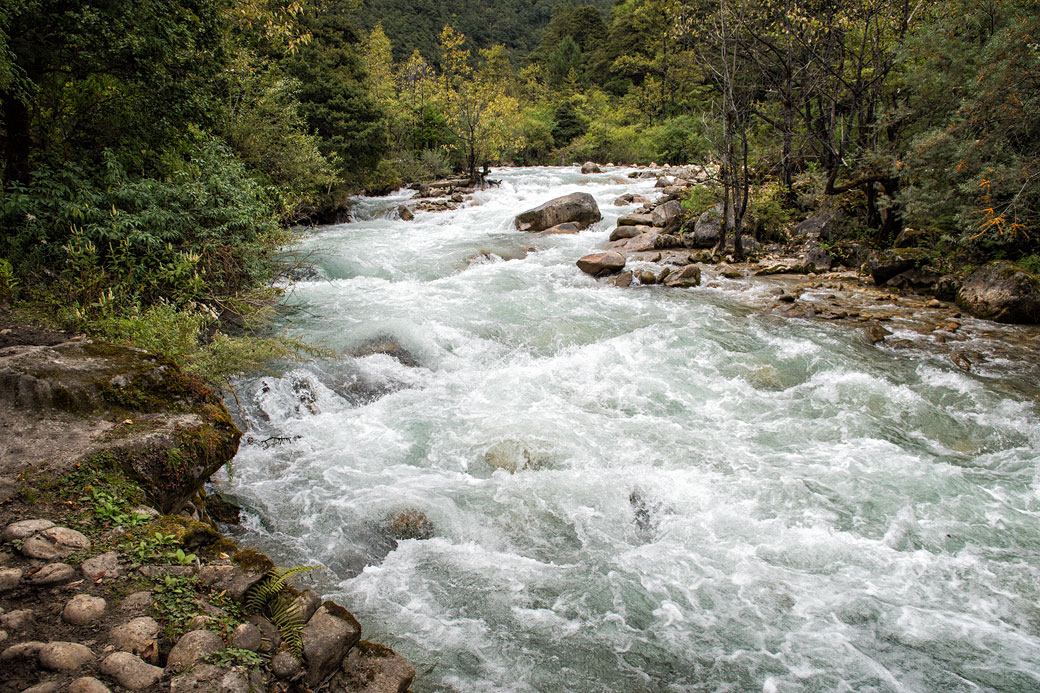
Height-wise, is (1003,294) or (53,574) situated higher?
(53,574)

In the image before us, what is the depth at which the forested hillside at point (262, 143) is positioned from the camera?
6.99m

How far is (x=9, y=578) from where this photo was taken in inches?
112

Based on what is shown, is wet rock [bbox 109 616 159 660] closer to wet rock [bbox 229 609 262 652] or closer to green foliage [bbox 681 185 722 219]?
wet rock [bbox 229 609 262 652]

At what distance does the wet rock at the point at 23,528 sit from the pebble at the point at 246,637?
4.45 feet

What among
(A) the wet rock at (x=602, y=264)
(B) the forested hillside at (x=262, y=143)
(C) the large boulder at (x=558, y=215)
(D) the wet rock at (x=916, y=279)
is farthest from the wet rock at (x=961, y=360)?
(C) the large boulder at (x=558, y=215)

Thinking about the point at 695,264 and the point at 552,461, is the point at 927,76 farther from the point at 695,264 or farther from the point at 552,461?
the point at 552,461

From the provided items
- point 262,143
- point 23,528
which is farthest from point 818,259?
point 23,528

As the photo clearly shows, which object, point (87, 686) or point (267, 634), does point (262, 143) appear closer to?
point (267, 634)

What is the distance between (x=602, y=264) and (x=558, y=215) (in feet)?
20.1

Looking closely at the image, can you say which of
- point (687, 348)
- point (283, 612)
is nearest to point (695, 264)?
point (687, 348)

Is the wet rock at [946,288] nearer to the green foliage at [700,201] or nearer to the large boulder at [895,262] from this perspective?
the large boulder at [895,262]

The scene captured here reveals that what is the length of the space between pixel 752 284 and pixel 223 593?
1331cm

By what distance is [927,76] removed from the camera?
1283 centimetres

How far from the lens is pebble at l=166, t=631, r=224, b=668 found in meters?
2.60
